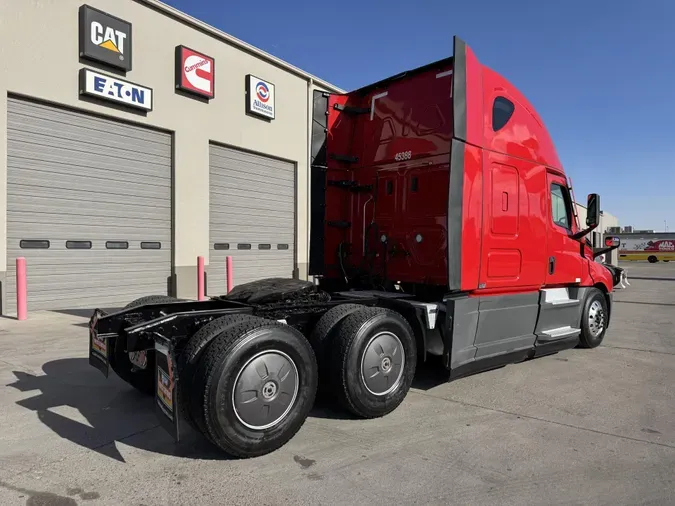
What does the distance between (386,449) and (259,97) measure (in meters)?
12.2

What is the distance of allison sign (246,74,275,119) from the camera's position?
44.8 ft

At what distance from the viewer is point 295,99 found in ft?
50.3

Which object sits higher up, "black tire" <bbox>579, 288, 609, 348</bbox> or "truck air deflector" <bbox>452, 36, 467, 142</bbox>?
"truck air deflector" <bbox>452, 36, 467, 142</bbox>

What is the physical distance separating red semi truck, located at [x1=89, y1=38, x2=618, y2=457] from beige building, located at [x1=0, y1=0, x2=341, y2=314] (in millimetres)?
6737

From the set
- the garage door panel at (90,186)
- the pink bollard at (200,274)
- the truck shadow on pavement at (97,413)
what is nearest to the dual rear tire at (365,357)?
the truck shadow on pavement at (97,413)

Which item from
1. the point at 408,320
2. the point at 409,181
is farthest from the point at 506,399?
the point at 409,181

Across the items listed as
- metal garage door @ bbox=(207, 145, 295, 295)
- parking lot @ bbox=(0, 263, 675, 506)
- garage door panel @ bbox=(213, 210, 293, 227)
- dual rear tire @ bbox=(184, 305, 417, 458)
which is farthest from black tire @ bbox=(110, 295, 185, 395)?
garage door panel @ bbox=(213, 210, 293, 227)

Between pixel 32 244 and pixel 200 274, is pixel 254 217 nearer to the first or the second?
pixel 200 274

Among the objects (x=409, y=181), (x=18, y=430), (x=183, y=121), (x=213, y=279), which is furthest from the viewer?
(x=213, y=279)

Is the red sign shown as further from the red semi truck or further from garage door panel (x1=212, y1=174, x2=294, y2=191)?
the red semi truck

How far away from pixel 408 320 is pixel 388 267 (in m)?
1.05

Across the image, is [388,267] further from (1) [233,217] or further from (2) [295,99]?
(2) [295,99]

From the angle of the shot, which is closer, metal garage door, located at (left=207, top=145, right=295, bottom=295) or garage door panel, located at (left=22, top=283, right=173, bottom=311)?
garage door panel, located at (left=22, top=283, right=173, bottom=311)

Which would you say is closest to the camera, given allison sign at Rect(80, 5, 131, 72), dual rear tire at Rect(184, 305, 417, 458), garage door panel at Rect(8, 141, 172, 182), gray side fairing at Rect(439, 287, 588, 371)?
dual rear tire at Rect(184, 305, 417, 458)
